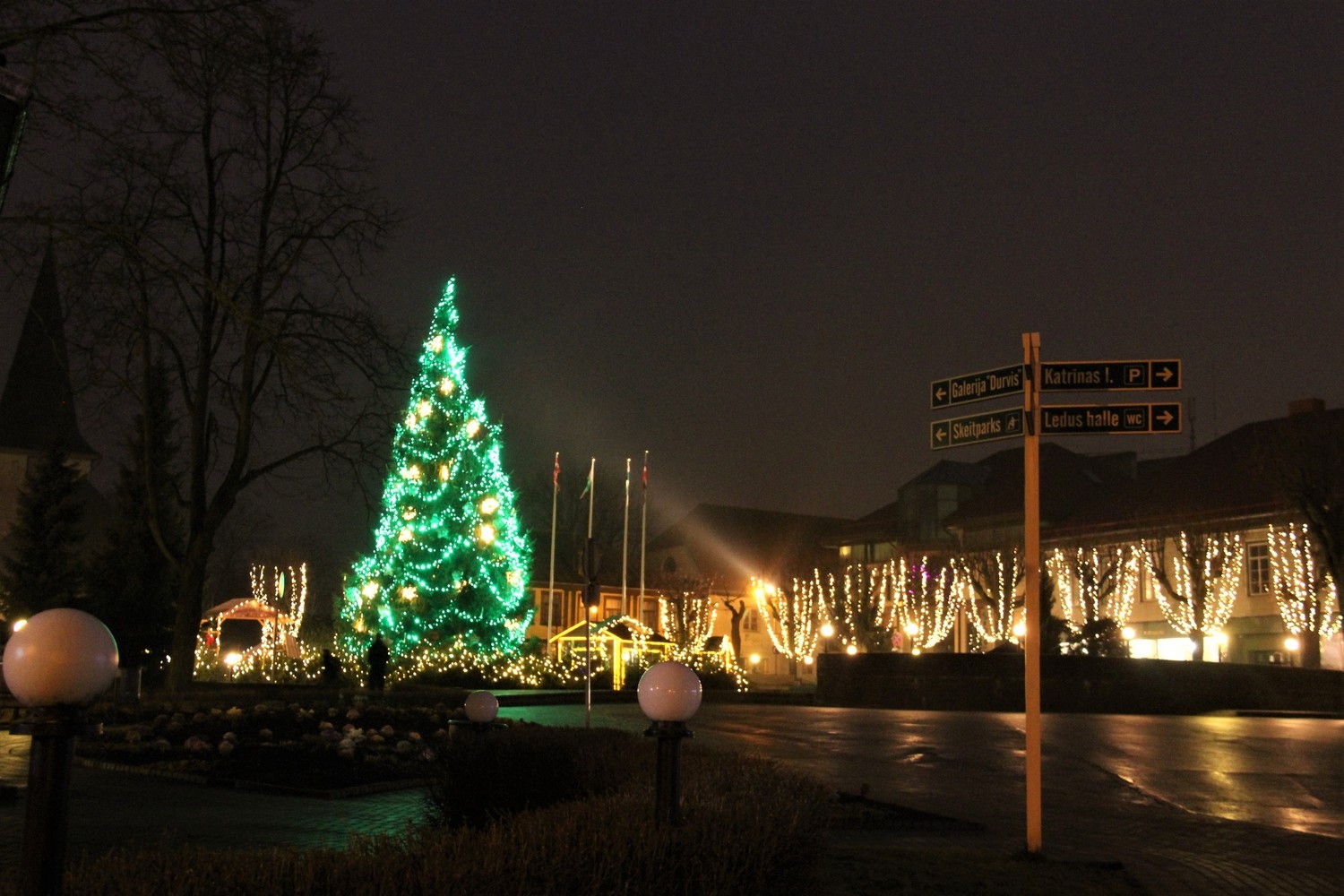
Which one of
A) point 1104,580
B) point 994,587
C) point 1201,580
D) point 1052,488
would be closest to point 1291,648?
point 1201,580

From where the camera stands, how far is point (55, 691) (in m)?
4.32

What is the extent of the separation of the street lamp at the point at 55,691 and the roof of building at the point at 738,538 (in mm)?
86792

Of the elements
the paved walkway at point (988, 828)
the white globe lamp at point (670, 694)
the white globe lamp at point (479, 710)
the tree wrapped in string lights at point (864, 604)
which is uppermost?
the tree wrapped in string lights at point (864, 604)

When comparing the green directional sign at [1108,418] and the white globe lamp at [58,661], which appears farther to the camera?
the green directional sign at [1108,418]

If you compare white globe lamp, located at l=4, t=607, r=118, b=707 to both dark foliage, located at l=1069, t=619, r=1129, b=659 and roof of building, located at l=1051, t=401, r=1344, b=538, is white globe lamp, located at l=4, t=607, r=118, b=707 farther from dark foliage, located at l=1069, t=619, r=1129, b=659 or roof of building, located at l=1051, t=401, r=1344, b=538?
roof of building, located at l=1051, t=401, r=1344, b=538

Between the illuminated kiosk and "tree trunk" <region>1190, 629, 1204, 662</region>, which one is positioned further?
"tree trunk" <region>1190, 629, 1204, 662</region>

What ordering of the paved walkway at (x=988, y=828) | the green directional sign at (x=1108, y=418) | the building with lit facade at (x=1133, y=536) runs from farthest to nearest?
the building with lit facade at (x=1133, y=536) → the green directional sign at (x=1108, y=418) → the paved walkway at (x=988, y=828)

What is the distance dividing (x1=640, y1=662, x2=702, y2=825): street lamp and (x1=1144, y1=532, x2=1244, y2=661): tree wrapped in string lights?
45078 millimetres

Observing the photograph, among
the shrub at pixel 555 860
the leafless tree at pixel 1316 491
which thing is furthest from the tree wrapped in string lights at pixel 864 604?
the shrub at pixel 555 860

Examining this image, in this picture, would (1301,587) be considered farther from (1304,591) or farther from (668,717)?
(668,717)

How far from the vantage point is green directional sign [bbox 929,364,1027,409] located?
9.93 m

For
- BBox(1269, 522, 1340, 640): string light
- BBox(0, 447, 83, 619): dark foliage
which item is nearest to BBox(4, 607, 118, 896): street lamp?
BBox(1269, 522, 1340, 640): string light

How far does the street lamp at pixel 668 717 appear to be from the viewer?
5859 millimetres

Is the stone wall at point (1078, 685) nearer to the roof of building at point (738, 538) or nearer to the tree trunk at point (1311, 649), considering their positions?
the tree trunk at point (1311, 649)
